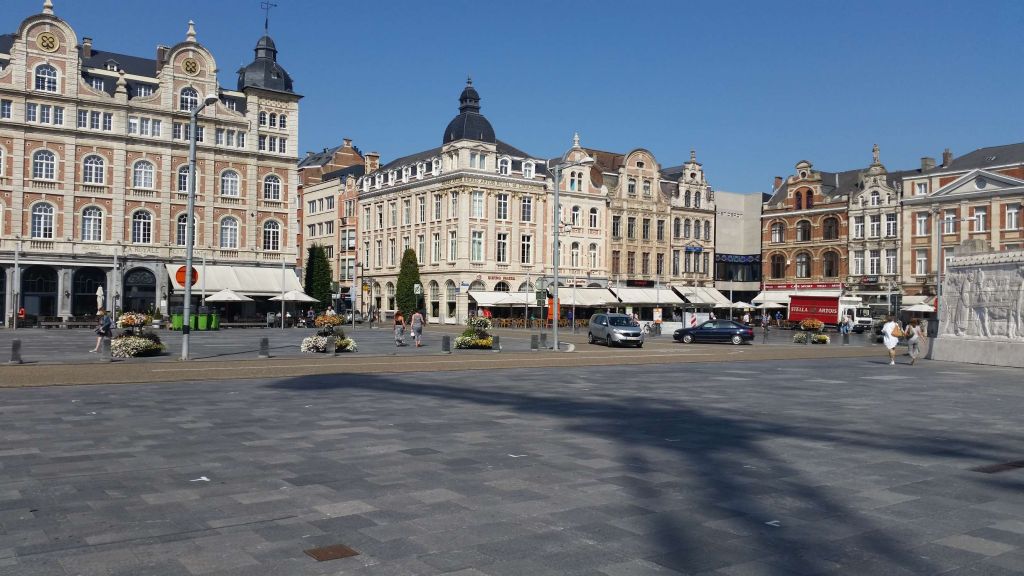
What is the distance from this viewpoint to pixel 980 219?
209 ft

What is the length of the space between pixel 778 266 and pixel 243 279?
49.7m

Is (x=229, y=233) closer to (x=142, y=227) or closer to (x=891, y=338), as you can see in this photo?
(x=142, y=227)

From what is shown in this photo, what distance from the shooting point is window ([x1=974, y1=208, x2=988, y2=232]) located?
63.5 m

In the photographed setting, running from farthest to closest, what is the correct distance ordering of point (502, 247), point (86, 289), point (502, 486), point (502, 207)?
point (502, 247), point (502, 207), point (86, 289), point (502, 486)

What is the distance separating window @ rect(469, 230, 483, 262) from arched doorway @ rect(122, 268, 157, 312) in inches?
946

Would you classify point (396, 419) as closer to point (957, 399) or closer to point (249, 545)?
point (249, 545)

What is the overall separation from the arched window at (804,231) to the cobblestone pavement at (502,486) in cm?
6337

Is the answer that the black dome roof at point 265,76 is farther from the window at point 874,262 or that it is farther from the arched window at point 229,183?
the window at point 874,262

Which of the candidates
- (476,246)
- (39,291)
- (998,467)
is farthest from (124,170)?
(998,467)

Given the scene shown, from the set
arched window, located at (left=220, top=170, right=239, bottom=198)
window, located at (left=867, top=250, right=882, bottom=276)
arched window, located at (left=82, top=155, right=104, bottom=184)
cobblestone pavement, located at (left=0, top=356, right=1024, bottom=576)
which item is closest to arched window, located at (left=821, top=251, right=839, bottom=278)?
window, located at (left=867, top=250, right=882, bottom=276)

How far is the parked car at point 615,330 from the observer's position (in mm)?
39469

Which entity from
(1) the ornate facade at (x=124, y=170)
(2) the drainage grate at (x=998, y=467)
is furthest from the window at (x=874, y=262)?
(2) the drainage grate at (x=998, y=467)

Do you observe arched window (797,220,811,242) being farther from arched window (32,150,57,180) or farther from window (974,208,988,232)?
arched window (32,150,57,180)

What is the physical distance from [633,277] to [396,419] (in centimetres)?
6474
